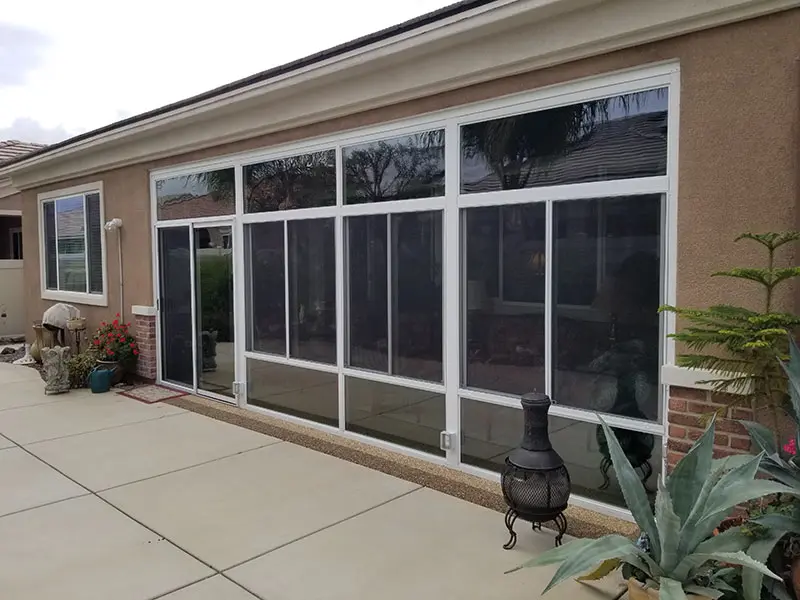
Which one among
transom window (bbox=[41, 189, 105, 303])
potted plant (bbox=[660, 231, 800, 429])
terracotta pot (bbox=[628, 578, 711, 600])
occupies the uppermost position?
transom window (bbox=[41, 189, 105, 303])

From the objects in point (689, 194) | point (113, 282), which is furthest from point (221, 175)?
point (689, 194)

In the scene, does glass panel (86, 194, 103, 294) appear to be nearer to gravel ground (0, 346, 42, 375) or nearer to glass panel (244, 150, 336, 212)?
gravel ground (0, 346, 42, 375)

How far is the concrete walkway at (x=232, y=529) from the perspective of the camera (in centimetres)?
369

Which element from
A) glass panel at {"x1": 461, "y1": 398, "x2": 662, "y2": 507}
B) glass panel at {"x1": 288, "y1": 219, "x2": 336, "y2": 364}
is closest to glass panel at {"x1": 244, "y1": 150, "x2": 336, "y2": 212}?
glass panel at {"x1": 288, "y1": 219, "x2": 336, "y2": 364}

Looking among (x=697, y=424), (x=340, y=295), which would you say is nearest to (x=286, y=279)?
(x=340, y=295)

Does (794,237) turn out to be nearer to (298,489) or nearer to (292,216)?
(298,489)

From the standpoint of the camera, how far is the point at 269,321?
750 centimetres

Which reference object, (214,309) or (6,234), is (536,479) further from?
(6,234)

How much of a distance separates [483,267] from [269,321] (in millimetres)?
3187

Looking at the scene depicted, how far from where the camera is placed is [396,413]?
619 centimetres

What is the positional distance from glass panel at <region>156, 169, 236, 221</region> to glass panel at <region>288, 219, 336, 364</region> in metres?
1.40

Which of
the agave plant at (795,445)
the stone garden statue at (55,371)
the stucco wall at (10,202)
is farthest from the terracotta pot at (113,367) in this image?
the stucco wall at (10,202)

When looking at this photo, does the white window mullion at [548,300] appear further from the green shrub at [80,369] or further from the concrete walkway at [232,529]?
the green shrub at [80,369]

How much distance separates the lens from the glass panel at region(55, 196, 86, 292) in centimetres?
1092
